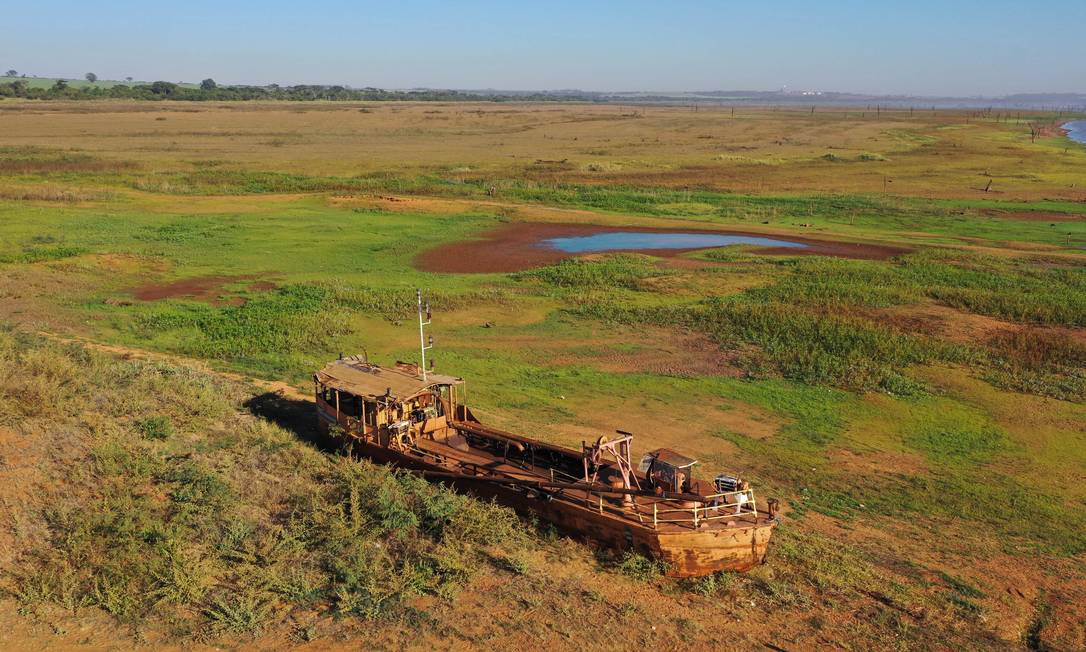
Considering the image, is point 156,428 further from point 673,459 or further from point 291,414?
point 673,459

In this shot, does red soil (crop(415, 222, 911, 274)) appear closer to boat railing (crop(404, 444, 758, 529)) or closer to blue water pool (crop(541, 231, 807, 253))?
blue water pool (crop(541, 231, 807, 253))

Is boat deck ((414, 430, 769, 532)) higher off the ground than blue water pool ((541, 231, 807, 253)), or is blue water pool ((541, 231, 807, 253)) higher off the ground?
blue water pool ((541, 231, 807, 253))

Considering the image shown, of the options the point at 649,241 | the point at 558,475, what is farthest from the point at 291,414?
the point at 649,241

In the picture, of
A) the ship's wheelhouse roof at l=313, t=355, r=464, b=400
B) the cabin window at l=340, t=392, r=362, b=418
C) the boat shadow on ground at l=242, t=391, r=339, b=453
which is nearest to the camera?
the ship's wheelhouse roof at l=313, t=355, r=464, b=400

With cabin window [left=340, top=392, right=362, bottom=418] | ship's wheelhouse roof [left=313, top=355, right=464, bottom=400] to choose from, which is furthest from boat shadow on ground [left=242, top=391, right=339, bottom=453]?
ship's wheelhouse roof [left=313, top=355, right=464, bottom=400]

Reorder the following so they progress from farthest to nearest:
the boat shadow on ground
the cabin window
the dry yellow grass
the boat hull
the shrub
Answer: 1. the dry yellow grass
2. the boat shadow on ground
3. the cabin window
4. the shrub
5. the boat hull

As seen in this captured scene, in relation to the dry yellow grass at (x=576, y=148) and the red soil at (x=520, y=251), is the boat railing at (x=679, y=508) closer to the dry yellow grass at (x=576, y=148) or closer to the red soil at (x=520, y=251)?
the red soil at (x=520, y=251)
